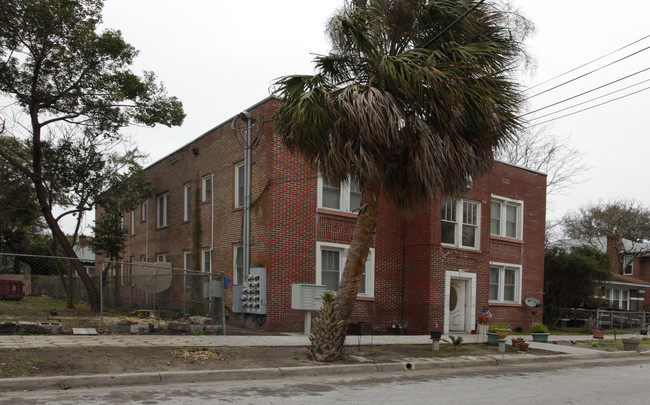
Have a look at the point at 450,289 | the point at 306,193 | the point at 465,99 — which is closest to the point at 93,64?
the point at 306,193

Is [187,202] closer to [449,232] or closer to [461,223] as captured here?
[449,232]

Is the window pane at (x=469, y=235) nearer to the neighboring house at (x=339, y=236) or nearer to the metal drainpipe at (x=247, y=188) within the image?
the neighboring house at (x=339, y=236)

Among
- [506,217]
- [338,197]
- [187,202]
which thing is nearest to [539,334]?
[506,217]

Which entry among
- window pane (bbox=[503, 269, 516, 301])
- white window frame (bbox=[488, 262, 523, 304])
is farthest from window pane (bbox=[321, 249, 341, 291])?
window pane (bbox=[503, 269, 516, 301])

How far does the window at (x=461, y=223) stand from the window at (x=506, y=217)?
1.69 meters

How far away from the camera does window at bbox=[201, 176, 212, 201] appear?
21.4 m

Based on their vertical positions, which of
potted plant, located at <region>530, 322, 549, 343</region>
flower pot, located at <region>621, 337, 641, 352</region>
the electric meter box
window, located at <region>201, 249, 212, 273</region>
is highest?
window, located at <region>201, 249, 212, 273</region>

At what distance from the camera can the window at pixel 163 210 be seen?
25078mm

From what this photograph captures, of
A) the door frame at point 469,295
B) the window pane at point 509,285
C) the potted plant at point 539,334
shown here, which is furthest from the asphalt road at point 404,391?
the window pane at point 509,285

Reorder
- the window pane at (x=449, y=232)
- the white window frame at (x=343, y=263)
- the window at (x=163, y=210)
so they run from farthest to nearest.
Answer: the window at (x=163, y=210) → the window pane at (x=449, y=232) → the white window frame at (x=343, y=263)

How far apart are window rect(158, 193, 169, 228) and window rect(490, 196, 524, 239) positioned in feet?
45.9

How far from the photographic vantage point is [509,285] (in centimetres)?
2341

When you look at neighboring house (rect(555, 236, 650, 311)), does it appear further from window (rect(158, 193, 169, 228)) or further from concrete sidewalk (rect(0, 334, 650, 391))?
window (rect(158, 193, 169, 228))

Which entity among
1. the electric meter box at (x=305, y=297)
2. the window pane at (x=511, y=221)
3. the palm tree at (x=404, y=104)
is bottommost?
the electric meter box at (x=305, y=297)
